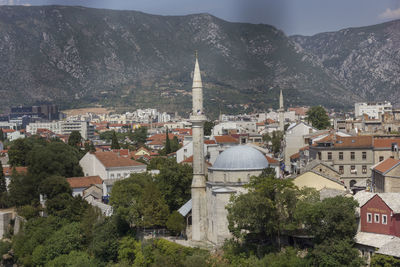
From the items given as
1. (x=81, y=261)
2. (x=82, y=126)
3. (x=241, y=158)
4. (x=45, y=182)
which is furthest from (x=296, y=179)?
(x=82, y=126)

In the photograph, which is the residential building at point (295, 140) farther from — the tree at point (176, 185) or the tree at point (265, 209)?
the tree at point (265, 209)

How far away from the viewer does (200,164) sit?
40594mm

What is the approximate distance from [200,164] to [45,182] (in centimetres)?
1970

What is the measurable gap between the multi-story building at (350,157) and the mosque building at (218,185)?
12353 mm

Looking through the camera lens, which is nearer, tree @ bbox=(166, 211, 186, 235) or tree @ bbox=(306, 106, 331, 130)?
tree @ bbox=(166, 211, 186, 235)

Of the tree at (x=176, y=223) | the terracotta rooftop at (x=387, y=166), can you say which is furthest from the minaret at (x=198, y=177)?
the terracotta rooftop at (x=387, y=166)

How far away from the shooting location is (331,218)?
30438 millimetres

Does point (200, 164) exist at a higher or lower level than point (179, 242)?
higher

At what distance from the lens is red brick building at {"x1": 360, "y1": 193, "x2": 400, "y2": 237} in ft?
98.3

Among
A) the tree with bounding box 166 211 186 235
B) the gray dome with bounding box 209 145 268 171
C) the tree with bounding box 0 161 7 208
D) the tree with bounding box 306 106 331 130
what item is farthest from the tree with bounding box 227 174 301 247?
the tree with bounding box 306 106 331 130

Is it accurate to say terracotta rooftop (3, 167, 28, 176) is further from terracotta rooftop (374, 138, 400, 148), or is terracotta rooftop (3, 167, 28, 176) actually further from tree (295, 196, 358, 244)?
tree (295, 196, 358, 244)

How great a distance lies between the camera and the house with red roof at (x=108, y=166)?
63.7 meters

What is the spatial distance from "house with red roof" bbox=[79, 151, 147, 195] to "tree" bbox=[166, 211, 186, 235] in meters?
21.5

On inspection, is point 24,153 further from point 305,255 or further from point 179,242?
point 305,255
